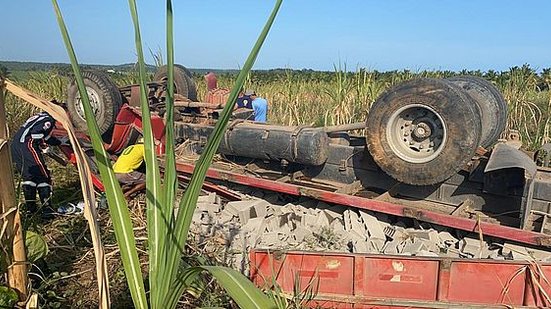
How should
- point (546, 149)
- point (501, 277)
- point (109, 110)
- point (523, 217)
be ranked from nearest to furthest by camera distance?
point (501, 277)
point (523, 217)
point (546, 149)
point (109, 110)

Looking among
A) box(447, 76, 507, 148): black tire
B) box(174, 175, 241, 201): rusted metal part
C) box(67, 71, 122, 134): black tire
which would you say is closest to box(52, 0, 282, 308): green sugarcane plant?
box(174, 175, 241, 201): rusted metal part

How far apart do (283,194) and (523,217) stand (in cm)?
263

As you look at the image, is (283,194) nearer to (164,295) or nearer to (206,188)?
(206,188)

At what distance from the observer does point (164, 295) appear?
1425mm

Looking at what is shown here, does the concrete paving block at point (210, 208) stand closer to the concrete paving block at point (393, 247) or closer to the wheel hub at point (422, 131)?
the concrete paving block at point (393, 247)

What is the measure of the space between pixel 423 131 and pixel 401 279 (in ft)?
6.13

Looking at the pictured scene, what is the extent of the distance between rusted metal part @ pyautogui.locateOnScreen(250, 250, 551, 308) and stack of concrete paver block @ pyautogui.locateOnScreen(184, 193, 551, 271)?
73 centimetres

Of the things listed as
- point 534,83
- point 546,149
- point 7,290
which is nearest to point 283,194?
point 546,149

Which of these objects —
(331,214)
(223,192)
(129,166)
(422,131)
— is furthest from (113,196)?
(223,192)

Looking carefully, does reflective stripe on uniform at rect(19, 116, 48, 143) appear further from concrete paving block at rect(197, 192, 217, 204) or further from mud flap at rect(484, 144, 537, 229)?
mud flap at rect(484, 144, 537, 229)

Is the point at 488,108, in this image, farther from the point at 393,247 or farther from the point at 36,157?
the point at 36,157

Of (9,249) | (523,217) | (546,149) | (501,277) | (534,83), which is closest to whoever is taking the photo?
(9,249)

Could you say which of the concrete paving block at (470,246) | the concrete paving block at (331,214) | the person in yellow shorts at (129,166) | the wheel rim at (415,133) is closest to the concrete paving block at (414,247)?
the concrete paving block at (470,246)

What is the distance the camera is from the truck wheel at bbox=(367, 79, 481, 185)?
4.45m
